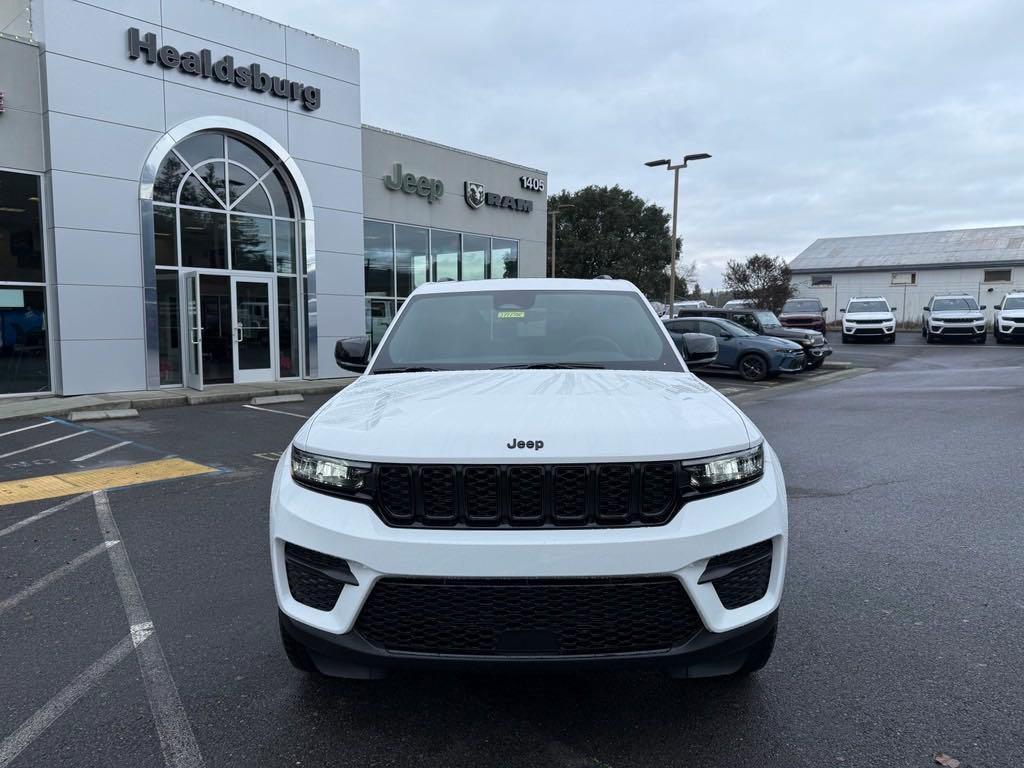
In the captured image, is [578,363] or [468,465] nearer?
[468,465]

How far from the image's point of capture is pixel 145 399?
12.8 m

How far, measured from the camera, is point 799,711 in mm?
2785

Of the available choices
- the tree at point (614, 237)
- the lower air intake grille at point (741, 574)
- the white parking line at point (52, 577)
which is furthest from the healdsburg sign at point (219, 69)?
the tree at point (614, 237)

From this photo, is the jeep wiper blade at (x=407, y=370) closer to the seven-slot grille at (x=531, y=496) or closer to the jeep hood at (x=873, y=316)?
the seven-slot grille at (x=531, y=496)

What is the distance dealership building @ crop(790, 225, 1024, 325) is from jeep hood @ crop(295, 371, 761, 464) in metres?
44.6

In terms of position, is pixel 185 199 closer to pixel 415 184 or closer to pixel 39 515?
pixel 415 184

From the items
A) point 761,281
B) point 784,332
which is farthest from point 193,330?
point 761,281

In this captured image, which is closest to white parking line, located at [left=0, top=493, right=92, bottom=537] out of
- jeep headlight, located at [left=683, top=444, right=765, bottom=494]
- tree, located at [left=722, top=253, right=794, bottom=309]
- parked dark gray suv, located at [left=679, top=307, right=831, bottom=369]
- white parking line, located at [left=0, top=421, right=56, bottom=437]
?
white parking line, located at [left=0, top=421, right=56, bottom=437]

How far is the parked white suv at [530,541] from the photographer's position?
235 centimetres

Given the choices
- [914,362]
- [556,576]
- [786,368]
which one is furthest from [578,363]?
[914,362]

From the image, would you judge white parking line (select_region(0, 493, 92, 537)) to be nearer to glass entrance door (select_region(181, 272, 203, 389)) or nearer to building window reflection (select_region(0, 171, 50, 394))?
building window reflection (select_region(0, 171, 50, 394))

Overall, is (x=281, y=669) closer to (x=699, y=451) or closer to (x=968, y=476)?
(x=699, y=451)

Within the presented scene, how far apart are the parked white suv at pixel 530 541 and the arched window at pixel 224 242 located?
13577 mm

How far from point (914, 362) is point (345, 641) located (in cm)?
2228
